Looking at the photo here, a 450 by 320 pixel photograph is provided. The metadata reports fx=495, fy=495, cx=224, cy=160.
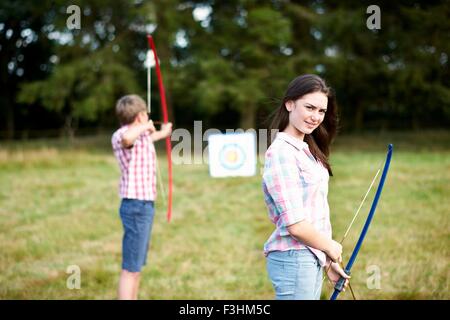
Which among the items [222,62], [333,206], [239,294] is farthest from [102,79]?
[239,294]

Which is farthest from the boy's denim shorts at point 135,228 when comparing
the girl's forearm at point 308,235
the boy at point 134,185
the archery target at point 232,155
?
the archery target at point 232,155

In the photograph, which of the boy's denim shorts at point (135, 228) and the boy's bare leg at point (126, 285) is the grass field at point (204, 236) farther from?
the boy's denim shorts at point (135, 228)

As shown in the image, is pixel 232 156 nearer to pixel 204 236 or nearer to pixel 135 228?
pixel 204 236

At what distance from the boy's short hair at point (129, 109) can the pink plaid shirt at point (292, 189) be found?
1432 mm

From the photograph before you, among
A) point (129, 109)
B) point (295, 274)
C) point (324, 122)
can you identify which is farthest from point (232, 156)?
point (295, 274)

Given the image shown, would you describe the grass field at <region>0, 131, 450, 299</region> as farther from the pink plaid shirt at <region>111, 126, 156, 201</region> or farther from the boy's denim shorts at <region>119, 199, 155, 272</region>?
the pink plaid shirt at <region>111, 126, 156, 201</region>

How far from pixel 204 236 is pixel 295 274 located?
3476mm

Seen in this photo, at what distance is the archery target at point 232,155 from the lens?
8.52m

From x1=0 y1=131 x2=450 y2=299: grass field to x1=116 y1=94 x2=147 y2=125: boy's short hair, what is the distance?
4.21ft

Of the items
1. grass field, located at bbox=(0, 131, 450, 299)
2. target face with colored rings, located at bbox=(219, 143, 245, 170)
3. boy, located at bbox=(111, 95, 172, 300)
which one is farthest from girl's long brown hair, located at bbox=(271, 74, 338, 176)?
target face with colored rings, located at bbox=(219, 143, 245, 170)

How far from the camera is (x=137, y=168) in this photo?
9.57ft

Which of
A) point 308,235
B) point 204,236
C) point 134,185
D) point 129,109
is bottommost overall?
point 204,236

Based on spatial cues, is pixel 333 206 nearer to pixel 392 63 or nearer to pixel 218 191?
pixel 218 191

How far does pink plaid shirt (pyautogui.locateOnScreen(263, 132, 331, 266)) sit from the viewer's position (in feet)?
5.23
